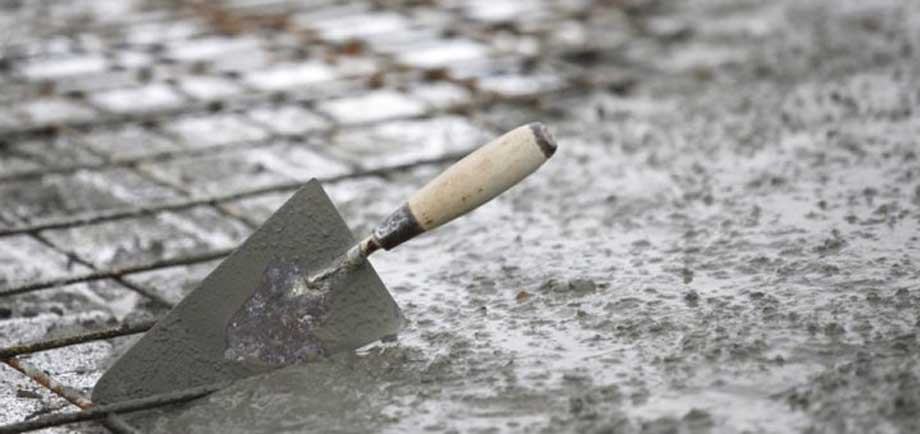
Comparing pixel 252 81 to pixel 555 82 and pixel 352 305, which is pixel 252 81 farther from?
pixel 352 305

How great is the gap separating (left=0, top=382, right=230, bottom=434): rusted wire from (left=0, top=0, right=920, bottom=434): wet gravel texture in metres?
0.03

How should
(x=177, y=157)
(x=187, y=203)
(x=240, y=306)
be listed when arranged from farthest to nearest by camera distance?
1. (x=177, y=157)
2. (x=187, y=203)
3. (x=240, y=306)

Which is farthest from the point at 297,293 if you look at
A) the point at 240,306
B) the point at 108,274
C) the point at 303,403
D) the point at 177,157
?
the point at 177,157

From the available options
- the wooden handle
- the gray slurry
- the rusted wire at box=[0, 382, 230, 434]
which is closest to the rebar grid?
the rusted wire at box=[0, 382, 230, 434]

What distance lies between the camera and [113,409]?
2266mm

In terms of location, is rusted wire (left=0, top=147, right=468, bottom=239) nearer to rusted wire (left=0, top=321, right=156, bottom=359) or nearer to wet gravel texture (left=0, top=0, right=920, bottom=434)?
wet gravel texture (left=0, top=0, right=920, bottom=434)

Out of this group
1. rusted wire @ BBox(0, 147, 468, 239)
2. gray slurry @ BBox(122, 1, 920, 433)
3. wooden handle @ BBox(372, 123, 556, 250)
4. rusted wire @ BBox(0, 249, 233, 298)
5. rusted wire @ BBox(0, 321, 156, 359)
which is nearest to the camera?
gray slurry @ BBox(122, 1, 920, 433)

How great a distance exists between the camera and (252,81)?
4723 mm

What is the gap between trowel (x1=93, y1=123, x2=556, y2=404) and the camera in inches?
91.4

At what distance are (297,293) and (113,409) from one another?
0.37 m

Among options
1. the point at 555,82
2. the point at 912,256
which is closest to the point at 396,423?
the point at 912,256

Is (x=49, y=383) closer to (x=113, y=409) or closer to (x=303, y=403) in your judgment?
(x=113, y=409)

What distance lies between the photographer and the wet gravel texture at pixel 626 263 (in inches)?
87.4

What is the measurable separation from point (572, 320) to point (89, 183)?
5.63ft
